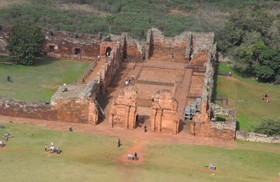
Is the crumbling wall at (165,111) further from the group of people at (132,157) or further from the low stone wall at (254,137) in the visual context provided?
the group of people at (132,157)

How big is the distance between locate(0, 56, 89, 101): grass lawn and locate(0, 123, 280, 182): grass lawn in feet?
28.7

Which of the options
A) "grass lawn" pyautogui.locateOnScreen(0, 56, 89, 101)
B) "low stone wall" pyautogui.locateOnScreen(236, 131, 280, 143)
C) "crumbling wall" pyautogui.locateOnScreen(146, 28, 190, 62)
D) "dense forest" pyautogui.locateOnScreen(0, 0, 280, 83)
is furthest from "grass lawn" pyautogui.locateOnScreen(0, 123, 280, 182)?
"crumbling wall" pyautogui.locateOnScreen(146, 28, 190, 62)

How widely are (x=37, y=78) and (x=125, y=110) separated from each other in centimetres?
1607

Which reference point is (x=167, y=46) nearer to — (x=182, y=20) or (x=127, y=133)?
(x=182, y=20)

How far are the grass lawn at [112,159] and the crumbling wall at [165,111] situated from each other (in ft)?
8.69

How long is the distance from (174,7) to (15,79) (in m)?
48.0

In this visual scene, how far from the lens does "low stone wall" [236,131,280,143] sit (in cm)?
4978

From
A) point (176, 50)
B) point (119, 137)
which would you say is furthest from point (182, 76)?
point (119, 137)

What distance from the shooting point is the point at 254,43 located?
6919 centimetres

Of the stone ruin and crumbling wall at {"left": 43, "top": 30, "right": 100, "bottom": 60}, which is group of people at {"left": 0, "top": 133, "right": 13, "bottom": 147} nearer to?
the stone ruin

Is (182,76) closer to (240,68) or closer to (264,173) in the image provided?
(240,68)

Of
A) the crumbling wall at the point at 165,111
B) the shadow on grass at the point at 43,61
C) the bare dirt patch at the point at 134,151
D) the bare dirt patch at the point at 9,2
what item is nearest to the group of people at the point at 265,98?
the crumbling wall at the point at 165,111

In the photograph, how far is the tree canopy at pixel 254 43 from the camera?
2621 inches

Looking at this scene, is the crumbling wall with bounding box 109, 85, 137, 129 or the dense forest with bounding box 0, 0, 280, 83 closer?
the crumbling wall with bounding box 109, 85, 137, 129
